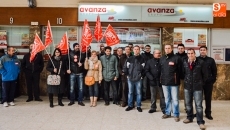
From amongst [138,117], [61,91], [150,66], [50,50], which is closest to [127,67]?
[150,66]

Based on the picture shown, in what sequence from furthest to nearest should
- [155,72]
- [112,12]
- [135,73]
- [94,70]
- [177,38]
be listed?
[177,38]
[112,12]
[94,70]
[135,73]
[155,72]

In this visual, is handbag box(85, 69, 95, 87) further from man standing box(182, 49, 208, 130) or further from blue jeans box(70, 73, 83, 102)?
man standing box(182, 49, 208, 130)

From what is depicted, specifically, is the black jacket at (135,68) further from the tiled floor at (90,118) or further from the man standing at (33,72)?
the man standing at (33,72)

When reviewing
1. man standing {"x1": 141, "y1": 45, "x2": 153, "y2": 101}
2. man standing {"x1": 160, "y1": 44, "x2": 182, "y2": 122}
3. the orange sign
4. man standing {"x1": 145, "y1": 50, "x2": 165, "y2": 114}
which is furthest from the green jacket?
the orange sign

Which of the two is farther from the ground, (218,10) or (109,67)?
(218,10)

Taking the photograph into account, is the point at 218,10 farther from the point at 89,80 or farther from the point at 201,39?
the point at 89,80

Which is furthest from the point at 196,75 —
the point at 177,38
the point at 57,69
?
the point at 57,69

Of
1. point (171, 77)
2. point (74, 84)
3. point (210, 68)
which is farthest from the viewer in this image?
point (74, 84)

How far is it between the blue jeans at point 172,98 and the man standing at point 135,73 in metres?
0.99

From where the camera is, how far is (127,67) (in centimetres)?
838

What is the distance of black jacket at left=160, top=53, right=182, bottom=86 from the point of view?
23.5ft

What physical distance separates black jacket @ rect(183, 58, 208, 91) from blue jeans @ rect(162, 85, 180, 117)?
501 millimetres

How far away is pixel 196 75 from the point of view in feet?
21.7

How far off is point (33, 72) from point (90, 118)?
335cm
